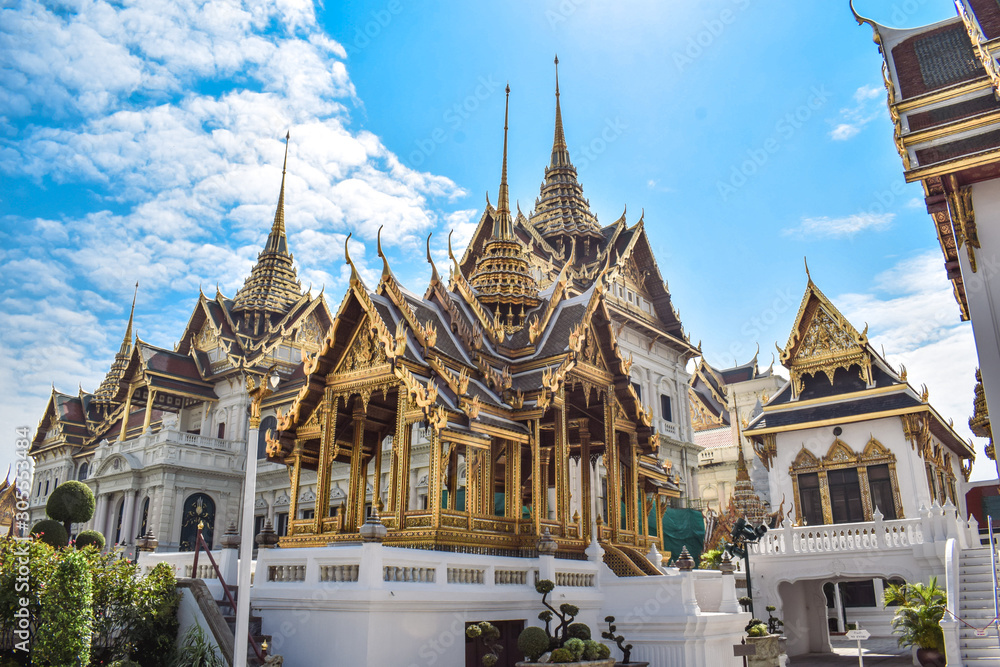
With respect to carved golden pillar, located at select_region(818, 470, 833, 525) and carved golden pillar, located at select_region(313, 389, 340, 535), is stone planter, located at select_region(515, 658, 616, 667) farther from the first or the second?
carved golden pillar, located at select_region(818, 470, 833, 525)

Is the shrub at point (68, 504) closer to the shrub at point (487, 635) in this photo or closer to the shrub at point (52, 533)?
the shrub at point (52, 533)

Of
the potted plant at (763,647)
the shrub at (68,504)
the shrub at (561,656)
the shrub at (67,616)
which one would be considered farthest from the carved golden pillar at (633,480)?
the shrub at (68,504)

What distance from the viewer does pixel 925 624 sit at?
44.0 feet

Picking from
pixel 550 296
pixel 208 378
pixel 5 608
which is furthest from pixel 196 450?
pixel 5 608

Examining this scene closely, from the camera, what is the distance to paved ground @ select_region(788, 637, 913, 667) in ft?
51.6

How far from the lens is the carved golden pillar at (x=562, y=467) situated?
10273 mm

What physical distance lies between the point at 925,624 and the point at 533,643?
9.31 metres

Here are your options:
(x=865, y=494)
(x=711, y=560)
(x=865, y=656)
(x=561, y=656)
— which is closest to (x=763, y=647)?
(x=561, y=656)

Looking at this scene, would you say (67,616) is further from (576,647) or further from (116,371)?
(116,371)

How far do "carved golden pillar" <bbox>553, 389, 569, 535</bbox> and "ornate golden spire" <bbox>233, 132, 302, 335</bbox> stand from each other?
33.1m

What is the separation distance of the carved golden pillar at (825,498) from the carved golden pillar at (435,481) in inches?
729

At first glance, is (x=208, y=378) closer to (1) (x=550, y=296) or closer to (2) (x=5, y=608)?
(1) (x=550, y=296)

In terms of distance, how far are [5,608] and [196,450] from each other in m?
30.4

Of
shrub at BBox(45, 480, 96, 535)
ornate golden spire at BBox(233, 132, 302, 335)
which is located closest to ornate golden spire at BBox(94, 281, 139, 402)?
ornate golden spire at BBox(233, 132, 302, 335)
